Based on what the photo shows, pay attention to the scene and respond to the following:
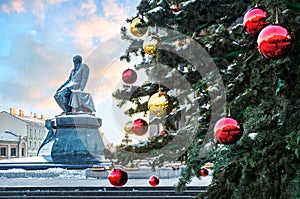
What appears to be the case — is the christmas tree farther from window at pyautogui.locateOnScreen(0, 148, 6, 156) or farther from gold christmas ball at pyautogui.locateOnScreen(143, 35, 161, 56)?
window at pyautogui.locateOnScreen(0, 148, 6, 156)

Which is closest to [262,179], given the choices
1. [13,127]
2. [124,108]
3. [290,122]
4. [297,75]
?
[290,122]

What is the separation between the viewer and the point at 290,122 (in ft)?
6.87

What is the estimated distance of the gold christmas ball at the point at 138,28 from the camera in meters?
2.87

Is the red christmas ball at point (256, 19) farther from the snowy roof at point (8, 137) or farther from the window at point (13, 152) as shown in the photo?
the window at point (13, 152)

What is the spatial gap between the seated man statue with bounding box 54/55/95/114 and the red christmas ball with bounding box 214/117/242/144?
12712mm

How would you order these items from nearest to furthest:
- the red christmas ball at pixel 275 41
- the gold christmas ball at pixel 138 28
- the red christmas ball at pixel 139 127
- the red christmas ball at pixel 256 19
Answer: the red christmas ball at pixel 275 41 < the red christmas ball at pixel 256 19 < the gold christmas ball at pixel 138 28 < the red christmas ball at pixel 139 127

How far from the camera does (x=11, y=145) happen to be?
137ft

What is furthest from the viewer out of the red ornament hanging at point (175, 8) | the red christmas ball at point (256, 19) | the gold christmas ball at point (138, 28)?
the gold christmas ball at point (138, 28)

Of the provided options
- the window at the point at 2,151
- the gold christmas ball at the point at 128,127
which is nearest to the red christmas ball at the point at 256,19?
the gold christmas ball at the point at 128,127

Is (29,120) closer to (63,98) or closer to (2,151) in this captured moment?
(2,151)

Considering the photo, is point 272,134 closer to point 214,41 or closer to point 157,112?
point 214,41

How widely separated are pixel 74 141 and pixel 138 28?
11342 mm

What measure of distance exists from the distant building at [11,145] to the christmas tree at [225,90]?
39295mm

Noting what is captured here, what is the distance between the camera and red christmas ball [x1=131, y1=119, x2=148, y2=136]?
3051mm
